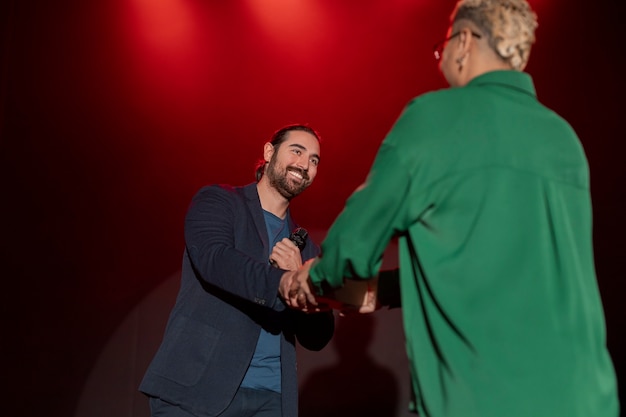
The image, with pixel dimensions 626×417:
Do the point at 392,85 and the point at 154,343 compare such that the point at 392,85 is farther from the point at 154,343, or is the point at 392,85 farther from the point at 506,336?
the point at 506,336

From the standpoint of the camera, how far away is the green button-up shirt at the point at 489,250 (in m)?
1.21

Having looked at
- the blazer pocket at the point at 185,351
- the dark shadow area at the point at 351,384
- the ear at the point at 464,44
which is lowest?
the dark shadow area at the point at 351,384

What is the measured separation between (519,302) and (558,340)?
0.10m

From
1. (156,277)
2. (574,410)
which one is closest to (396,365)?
(156,277)

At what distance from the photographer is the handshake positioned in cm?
167

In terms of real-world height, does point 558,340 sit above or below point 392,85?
below

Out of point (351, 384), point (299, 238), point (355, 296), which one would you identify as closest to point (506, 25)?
point (355, 296)

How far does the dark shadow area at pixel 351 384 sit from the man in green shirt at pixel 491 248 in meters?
2.37

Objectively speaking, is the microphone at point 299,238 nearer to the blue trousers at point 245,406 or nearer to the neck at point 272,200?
the neck at point 272,200

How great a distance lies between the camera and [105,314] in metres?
3.71

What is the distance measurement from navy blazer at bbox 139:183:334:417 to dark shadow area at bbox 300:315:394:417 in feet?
4.64

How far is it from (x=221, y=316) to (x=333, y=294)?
0.57 meters

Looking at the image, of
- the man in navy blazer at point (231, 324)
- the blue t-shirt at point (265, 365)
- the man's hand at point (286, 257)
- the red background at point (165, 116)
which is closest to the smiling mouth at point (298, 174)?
the man in navy blazer at point (231, 324)

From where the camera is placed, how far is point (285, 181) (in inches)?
97.7
